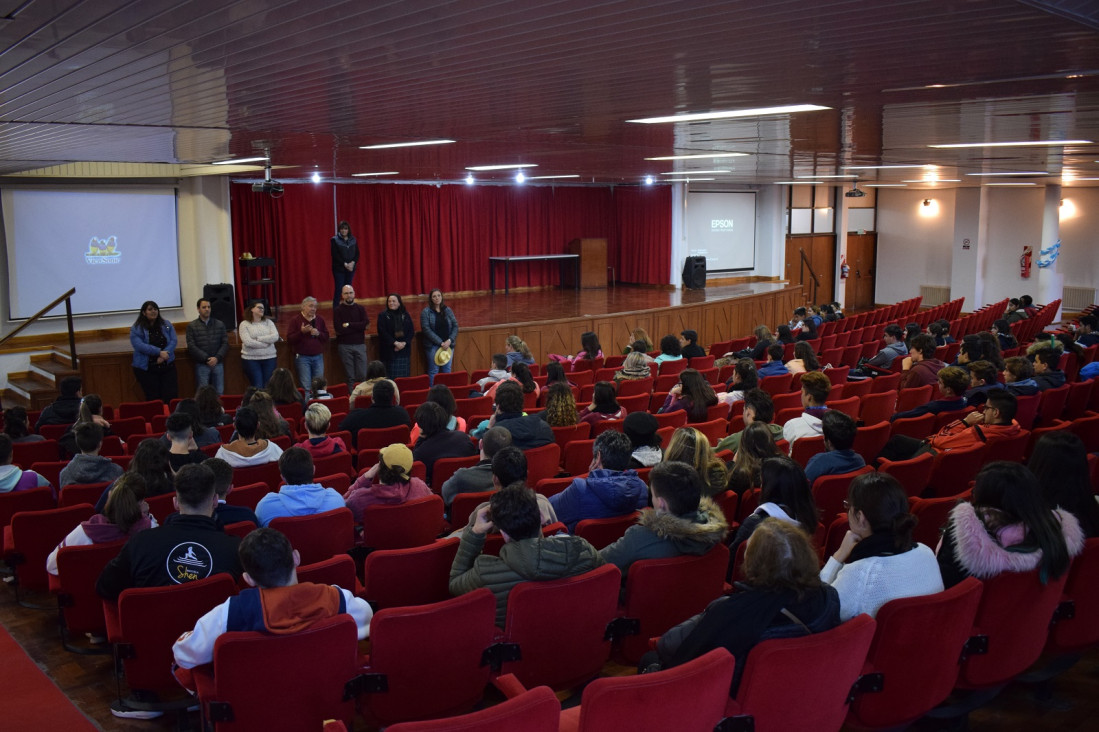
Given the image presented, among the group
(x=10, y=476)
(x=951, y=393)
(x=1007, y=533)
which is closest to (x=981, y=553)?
(x=1007, y=533)

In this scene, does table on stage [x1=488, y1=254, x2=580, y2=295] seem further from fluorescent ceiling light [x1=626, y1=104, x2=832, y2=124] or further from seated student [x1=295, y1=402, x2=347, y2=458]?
seated student [x1=295, y1=402, x2=347, y2=458]

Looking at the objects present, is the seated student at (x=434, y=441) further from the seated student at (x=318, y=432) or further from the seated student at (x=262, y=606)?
the seated student at (x=262, y=606)

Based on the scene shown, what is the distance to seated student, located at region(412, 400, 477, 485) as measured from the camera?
18.6 ft

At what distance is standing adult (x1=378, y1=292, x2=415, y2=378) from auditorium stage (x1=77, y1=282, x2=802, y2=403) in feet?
1.93

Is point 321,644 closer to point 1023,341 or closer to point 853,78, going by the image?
point 853,78

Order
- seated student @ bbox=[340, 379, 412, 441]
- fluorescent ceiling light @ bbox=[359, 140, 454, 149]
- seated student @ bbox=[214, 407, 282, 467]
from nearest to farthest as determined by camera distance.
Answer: seated student @ bbox=[214, 407, 282, 467]
seated student @ bbox=[340, 379, 412, 441]
fluorescent ceiling light @ bbox=[359, 140, 454, 149]

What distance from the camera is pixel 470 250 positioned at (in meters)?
20.5

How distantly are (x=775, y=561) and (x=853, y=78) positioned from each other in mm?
2967

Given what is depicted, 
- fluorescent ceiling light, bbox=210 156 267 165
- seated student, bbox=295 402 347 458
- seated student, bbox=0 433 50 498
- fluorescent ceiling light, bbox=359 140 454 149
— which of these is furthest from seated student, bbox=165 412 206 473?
fluorescent ceiling light, bbox=210 156 267 165

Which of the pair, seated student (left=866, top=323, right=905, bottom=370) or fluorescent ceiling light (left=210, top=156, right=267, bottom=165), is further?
fluorescent ceiling light (left=210, top=156, right=267, bottom=165)

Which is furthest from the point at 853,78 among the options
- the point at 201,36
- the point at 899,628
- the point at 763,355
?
the point at 763,355

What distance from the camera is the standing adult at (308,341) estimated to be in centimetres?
1094

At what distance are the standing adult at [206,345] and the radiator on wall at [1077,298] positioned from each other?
21.2 m

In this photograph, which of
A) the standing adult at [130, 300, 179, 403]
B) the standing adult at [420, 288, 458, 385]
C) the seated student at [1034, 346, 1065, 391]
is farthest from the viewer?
the standing adult at [420, 288, 458, 385]
